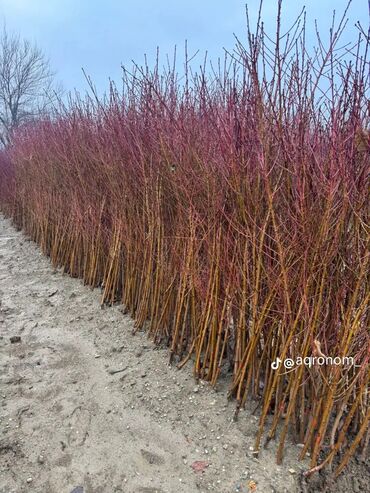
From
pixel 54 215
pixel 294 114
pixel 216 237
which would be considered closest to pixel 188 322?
pixel 216 237

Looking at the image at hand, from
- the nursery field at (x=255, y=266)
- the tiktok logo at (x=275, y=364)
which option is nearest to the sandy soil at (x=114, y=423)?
the nursery field at (x=255, y=266)

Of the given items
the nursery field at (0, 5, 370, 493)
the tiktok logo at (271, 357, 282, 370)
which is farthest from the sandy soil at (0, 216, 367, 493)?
the tiktok logo at (271, 357, 282, 370)

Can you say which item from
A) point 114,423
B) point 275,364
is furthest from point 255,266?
point 114,423

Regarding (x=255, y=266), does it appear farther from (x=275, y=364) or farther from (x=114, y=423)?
(x=114, y=423)

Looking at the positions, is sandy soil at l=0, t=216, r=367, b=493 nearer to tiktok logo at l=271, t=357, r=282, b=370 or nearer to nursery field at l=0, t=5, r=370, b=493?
nursery field at l=0, t=5, r=370, b=493

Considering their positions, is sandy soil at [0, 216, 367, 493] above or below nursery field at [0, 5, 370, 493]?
below

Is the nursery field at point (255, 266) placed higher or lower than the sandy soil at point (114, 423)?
higher

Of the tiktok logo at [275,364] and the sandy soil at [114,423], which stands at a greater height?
the tiktok logo at [275,364]

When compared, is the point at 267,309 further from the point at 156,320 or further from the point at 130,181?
the point at 130,181

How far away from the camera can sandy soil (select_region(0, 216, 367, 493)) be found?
193cm

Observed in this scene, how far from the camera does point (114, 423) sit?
91.7 inches

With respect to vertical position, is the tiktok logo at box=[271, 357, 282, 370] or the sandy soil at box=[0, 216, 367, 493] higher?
the tiktok logo at box=[271, 357, 282, 370]

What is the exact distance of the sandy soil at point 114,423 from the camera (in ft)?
6.32

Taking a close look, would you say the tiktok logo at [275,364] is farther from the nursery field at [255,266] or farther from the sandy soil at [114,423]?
the sandy soil at [114,423]
